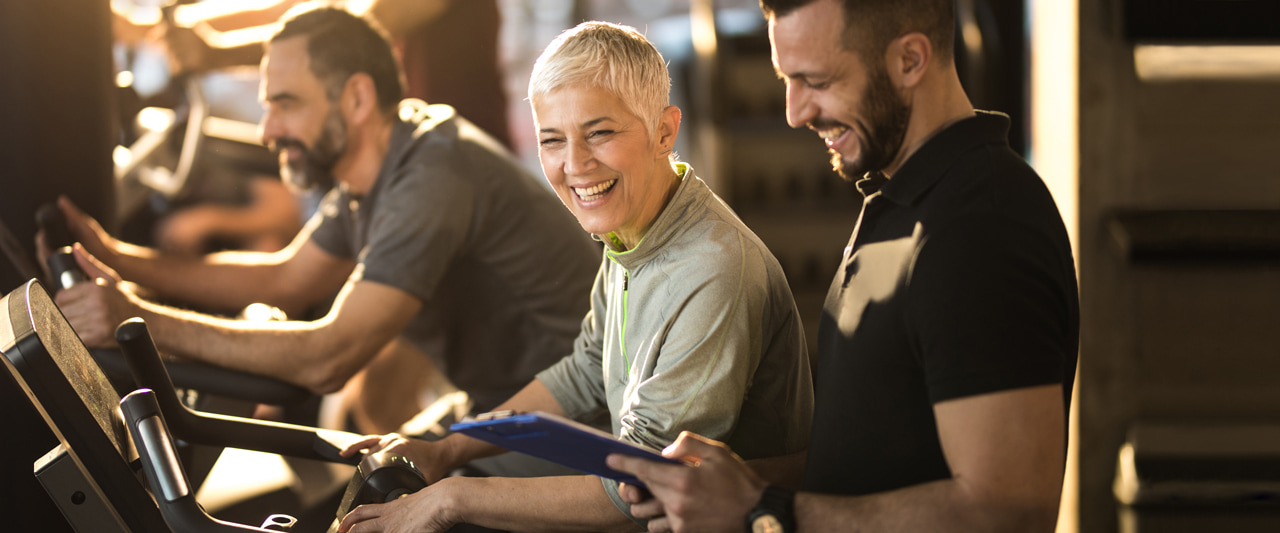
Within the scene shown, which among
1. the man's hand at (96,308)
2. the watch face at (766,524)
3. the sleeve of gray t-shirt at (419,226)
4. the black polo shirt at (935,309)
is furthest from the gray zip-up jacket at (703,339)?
the man's hand at (96,308)

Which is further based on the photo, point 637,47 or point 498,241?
point 498,241

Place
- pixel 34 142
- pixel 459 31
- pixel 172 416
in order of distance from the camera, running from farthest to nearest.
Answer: pixel 459 31
pixel 34 142
pixel 172 416

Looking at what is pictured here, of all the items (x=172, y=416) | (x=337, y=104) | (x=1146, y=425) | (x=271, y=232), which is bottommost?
(x=1146, y=425)

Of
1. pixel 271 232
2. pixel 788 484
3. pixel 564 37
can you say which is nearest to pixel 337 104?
pixel 564 37

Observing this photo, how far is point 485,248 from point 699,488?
1.16 metres

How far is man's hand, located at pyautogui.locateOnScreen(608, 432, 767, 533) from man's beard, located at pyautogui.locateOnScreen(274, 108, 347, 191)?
141cm

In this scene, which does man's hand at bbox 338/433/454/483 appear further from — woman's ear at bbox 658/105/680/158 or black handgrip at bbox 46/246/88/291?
black handgrip at bbox 46/246/88/291

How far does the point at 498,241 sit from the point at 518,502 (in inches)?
36.5

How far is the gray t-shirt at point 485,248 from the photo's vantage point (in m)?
2.04

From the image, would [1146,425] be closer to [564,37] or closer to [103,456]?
[564,37]

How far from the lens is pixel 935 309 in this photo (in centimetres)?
99

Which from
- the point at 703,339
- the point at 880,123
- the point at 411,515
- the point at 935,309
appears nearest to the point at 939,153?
the point at 880,123

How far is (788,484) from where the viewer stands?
4.36 ft

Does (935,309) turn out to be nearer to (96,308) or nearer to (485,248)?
(485,248)
